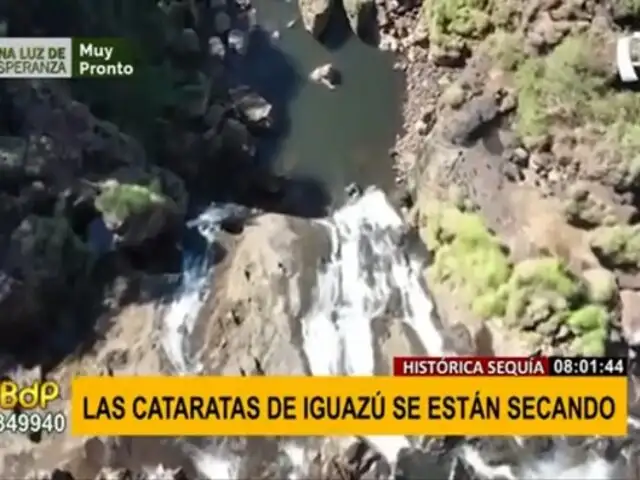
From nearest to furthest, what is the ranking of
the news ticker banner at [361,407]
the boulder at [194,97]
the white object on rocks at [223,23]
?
the news ticker banner at [361,407], the boulder at [194,97], the white object on rocks at [223,23]

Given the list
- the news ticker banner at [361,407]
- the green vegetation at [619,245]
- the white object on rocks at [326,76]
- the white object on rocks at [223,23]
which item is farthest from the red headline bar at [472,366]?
the white object on rocks at [223,23]

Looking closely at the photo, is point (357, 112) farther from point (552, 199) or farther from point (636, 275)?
point (636, 275)

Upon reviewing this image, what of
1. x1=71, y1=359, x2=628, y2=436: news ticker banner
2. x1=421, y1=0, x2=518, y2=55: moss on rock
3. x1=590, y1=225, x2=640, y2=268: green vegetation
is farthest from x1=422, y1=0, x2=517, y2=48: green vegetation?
x1=71, y1=359, x2=628, y2=436: news ticker banner

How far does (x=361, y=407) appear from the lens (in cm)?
287

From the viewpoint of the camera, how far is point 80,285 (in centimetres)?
310

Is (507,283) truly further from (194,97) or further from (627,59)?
(194,97)

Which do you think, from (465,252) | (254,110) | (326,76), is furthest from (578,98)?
(254,110)

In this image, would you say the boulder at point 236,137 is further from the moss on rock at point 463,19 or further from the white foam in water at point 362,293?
the moss on rock at point 463,19

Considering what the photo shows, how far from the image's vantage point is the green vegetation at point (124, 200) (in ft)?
10.4

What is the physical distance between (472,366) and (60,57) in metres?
1.82

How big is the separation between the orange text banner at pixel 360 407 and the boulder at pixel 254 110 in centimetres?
110

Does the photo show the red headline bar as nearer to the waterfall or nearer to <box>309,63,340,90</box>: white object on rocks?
the waterfall

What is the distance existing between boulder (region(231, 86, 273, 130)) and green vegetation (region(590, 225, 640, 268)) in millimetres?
1368

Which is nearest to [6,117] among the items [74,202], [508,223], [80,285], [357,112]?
[74,202]
